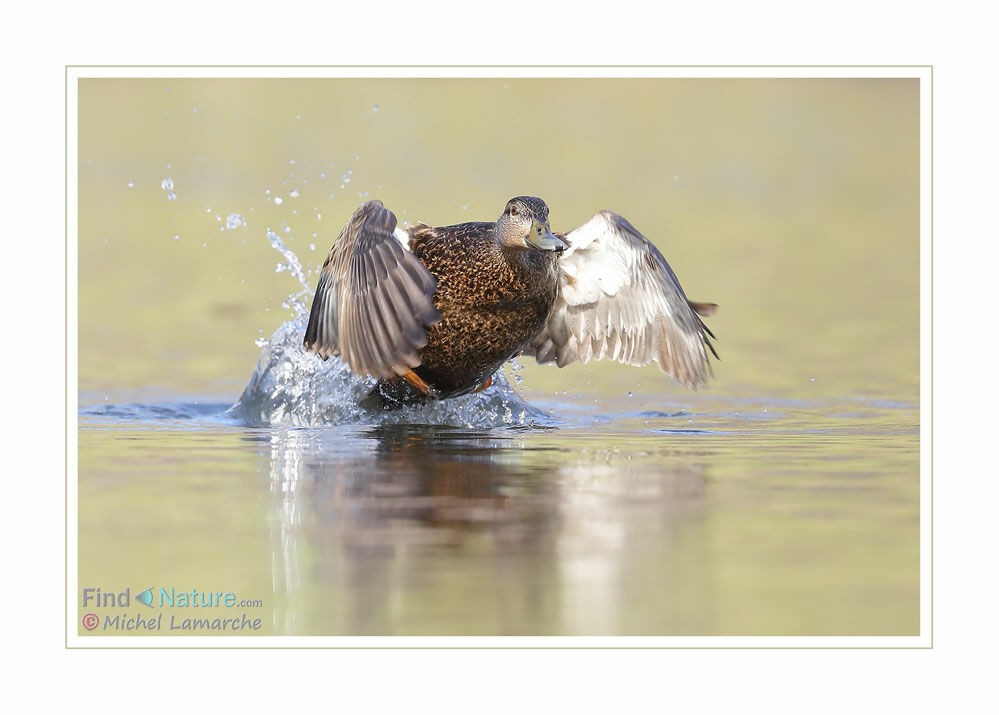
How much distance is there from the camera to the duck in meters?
7.69

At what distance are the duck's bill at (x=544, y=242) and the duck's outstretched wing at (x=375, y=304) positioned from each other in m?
0.69

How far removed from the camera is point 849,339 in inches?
468

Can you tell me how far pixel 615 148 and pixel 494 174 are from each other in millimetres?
2906

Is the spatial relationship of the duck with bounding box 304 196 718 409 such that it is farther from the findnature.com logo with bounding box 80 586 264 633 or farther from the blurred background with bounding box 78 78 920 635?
the findnature.com logo with bounding box 80 586 264 633

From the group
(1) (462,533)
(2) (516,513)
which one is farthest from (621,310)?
(1) (462,533)

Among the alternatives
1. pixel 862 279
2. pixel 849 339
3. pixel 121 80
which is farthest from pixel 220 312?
pixel 121 80

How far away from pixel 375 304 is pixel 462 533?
2.30 m

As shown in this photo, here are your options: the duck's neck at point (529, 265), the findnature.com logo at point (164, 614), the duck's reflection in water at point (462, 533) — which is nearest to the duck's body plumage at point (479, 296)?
the duck's neck at point (529, 265)

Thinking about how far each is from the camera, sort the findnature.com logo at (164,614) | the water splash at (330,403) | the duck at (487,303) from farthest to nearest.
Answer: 1. the water splash at (330,403)
2. the duck at (487,303)
3. the findnature.com logo at (164,614)

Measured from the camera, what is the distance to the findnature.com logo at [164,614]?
5.02 m

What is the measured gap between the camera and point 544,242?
8.08 metres

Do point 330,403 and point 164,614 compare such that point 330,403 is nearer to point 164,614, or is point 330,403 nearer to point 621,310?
point 621,310

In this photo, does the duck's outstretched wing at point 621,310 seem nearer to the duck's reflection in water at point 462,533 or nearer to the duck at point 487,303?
the duck at point 487,303
